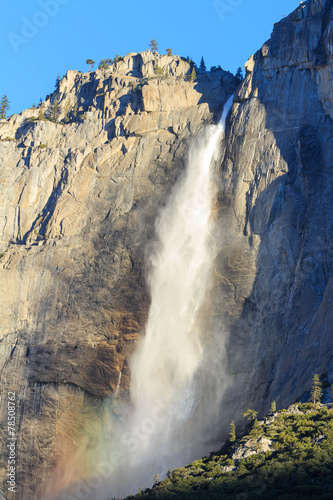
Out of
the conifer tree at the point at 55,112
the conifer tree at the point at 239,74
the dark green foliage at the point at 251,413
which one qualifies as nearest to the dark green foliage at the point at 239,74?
the conifer tree at the point at 239,74

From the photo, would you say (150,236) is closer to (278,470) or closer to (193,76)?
(193,76)

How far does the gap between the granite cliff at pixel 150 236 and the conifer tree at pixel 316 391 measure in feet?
23.1

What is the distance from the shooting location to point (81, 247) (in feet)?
216

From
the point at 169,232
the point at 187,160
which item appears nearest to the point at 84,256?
the point at 169,232

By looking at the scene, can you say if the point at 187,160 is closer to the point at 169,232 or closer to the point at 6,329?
the point at 169,232

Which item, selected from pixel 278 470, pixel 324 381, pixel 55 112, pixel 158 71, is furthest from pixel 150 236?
pixel 278 470

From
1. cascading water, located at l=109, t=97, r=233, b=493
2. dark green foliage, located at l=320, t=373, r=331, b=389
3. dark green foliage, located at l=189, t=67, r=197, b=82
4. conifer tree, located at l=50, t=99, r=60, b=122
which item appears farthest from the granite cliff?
conifer tree, located at l=50, t=99, r=60, b=122

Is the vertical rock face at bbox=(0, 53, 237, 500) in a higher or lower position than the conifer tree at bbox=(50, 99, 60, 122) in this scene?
lower

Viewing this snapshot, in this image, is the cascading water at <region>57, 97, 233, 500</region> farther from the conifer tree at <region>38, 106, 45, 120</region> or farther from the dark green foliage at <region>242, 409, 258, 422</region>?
the conifer tree at <region>38, 106, 45, 120</region>

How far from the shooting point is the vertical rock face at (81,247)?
62.0m

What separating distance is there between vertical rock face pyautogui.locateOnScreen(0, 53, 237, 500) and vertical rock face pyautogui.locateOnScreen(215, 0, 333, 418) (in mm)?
6809

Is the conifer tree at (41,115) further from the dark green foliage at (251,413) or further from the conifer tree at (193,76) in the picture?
the dark green foliage at (251,413)

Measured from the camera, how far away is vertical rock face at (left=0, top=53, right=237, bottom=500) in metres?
62.0

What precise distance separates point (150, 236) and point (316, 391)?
2664 cm
